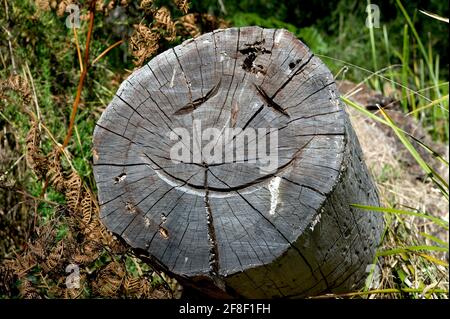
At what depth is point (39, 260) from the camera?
2.96 meters

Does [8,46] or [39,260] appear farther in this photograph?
[8,46]

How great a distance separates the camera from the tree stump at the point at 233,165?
2.53m

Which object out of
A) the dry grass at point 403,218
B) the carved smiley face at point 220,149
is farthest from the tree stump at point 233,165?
the dry grass at point 403,218

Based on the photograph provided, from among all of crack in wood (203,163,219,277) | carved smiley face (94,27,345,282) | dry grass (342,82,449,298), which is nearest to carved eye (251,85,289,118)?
carved smiley face (94,27,345,282)

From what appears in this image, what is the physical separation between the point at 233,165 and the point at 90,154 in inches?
53.4

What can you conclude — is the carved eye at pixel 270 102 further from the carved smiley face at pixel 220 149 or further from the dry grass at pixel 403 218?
the dry grass at pixel 403 218

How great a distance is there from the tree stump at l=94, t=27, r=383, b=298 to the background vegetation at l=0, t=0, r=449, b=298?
33 centimetres

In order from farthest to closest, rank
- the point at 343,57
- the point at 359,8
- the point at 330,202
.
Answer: the point at 359,8, the point at 343,57, the point at 330,202

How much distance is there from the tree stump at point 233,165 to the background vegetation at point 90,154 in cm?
33
